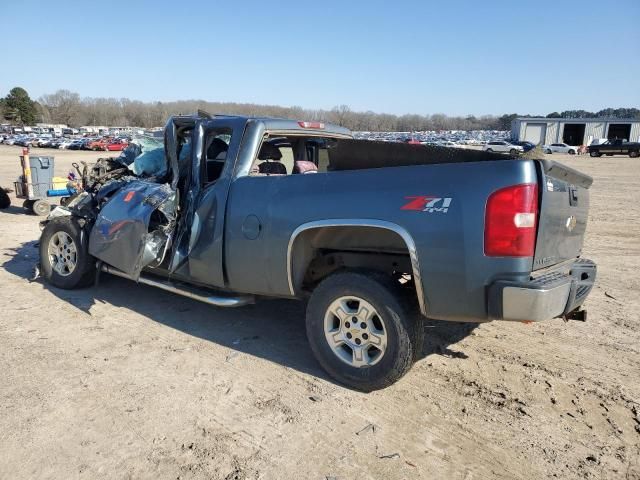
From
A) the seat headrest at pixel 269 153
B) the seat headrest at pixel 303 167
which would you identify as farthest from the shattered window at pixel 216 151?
the seat headrest at pixel 303 167

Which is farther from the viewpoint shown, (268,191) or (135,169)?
(135,169)

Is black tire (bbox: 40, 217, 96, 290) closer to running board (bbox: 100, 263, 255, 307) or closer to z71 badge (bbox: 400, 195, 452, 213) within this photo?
running board (bbox: 100, 263, 255, 307)

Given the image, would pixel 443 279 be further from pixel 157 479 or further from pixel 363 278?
pixel 157 479

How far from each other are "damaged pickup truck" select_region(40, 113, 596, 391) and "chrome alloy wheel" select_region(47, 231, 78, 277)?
20 cm

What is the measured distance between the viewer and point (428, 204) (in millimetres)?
3195

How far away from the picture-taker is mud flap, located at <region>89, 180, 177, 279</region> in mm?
4637

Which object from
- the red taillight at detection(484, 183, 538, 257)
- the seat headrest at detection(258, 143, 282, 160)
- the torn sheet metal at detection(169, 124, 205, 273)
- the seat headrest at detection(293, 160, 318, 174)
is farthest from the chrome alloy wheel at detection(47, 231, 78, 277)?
the red taillight at detection(484, 183, 538, 257)

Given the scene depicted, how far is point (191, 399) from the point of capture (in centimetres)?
359

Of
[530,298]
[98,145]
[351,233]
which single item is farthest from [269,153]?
[98,145]

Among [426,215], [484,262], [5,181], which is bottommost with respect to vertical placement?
[5,181]

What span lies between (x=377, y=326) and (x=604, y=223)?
9.42 m

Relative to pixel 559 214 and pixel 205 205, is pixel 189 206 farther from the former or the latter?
pixel 559 214

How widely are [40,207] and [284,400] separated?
10.2m

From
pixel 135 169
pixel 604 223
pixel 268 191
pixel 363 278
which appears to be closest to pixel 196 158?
pixel 268 191
